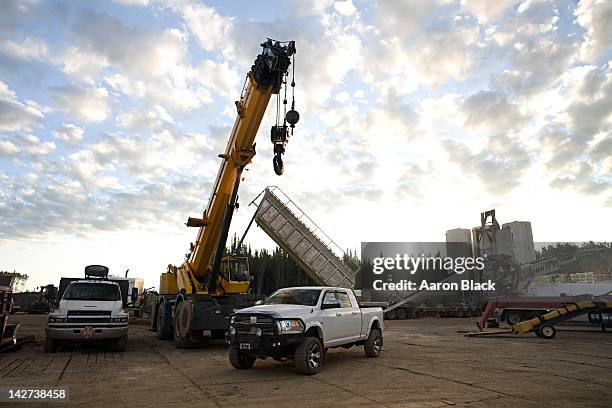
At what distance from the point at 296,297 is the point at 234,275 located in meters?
5.90

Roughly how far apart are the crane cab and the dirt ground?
2.53m

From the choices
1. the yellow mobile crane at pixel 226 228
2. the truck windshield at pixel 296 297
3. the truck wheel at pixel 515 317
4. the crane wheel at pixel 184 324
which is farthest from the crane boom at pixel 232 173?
the truck wheel at pixel 515 317

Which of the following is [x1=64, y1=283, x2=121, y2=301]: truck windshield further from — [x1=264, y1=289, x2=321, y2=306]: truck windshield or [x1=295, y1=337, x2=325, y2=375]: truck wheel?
[x1=295, y1=337, x2=325, y2=375]: truck wheel

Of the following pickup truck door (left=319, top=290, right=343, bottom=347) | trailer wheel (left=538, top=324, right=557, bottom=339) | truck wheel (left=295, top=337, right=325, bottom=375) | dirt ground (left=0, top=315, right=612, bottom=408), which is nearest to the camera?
dirt ground (left=0, top=315, right=612, bottom=408)

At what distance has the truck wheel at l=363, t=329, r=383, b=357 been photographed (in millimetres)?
11234

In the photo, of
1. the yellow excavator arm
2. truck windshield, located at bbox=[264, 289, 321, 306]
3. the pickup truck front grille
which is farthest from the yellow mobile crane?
the pickup truck front grille

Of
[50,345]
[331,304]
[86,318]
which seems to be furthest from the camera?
[50,345]

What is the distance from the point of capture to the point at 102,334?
11.9 meters

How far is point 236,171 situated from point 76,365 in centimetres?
724

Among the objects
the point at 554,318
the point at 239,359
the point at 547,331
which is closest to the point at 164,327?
the point at 239,359

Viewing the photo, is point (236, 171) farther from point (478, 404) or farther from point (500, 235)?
point (500, 235)

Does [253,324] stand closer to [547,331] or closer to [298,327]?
[298,327]

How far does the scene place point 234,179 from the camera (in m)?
14.0

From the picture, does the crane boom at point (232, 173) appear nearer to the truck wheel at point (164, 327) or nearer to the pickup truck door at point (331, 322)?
the truck wheel at point (164, 327)
